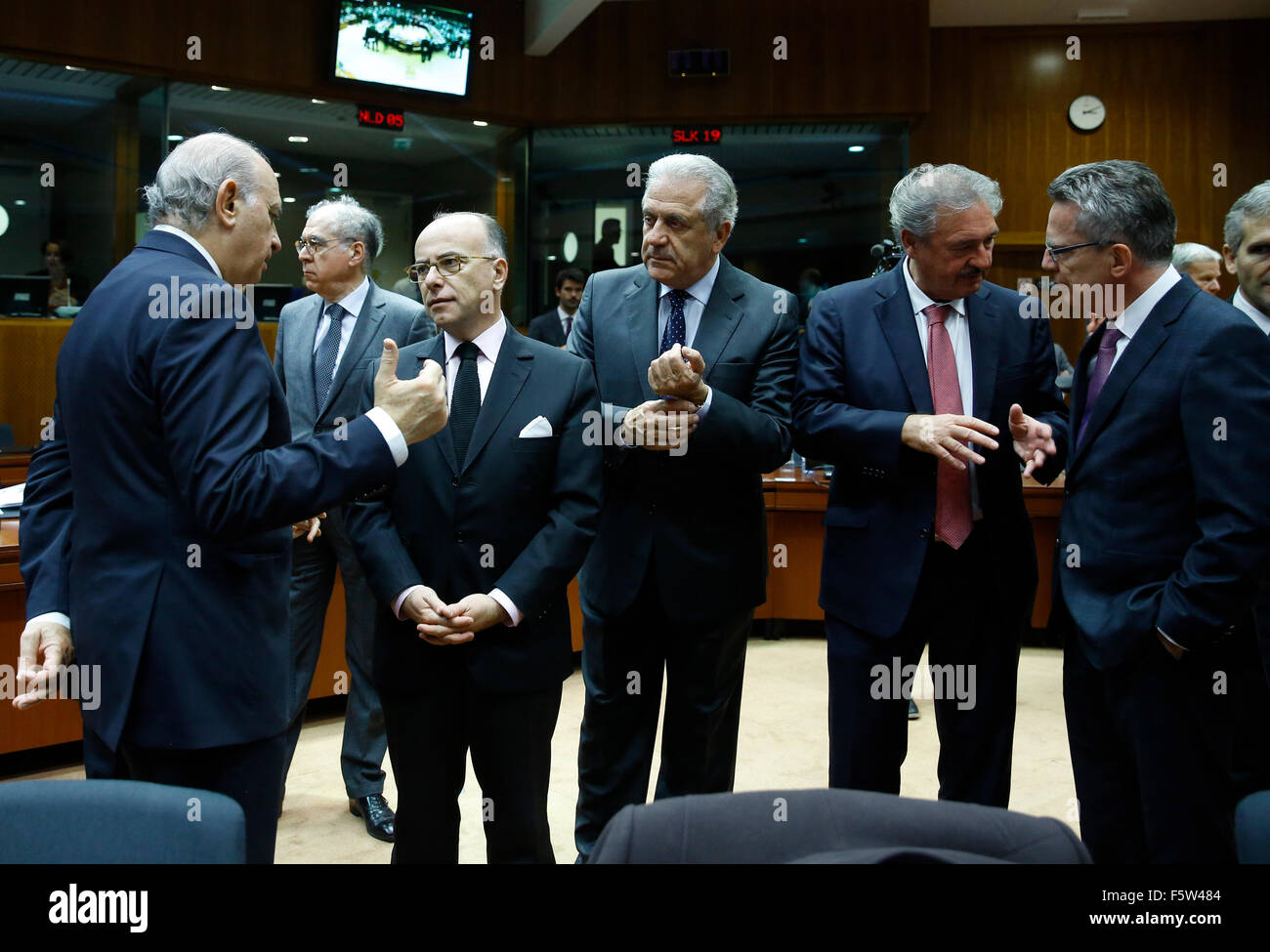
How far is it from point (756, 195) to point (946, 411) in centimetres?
658

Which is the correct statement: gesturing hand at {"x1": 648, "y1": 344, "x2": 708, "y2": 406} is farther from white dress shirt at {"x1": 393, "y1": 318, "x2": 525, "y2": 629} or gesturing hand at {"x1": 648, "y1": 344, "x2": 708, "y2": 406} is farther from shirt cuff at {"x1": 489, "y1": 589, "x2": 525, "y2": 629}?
shirt cuff at {"x1": 489, "y1": 589, "x2": 525, "y2": 629}

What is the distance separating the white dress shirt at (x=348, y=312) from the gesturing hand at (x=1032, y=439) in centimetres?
194

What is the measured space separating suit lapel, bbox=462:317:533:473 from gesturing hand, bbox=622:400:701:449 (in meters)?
0.24

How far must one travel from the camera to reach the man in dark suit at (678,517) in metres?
2.44

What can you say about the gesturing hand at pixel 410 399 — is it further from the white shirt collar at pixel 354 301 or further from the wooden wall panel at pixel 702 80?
the wooden wall panel at pixel 702 80

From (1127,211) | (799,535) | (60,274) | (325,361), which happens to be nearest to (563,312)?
(799,535)

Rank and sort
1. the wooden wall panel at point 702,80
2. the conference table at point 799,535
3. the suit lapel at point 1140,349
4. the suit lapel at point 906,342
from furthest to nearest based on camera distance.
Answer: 1. the wooden wall panel at point 702,80
2. the conference table at point 799,535
3. the suit lapel at point 906,342
4. the suit lapel at point 1140,349

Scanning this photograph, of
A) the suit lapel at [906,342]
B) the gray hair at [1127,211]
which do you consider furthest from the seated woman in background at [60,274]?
the gray hair at [1127,211]

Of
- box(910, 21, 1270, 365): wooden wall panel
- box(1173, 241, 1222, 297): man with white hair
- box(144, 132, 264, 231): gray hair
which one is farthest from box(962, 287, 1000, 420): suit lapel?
box(910, 21, 1270, 365): wooden wall panel

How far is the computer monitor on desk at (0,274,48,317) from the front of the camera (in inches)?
258

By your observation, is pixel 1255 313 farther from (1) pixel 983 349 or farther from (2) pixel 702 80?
(2) pixel 702 80

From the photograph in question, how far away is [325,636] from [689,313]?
2.27 metres

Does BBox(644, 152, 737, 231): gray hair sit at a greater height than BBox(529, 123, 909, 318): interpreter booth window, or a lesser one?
lesser

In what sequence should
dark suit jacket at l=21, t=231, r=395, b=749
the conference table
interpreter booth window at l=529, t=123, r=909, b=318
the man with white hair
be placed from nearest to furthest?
dark suit jacket at l=21, t=231, r=395, b=749, the man with white hair, the conference table, interpreter booth window at l=529, t=123, r=909, b=318
